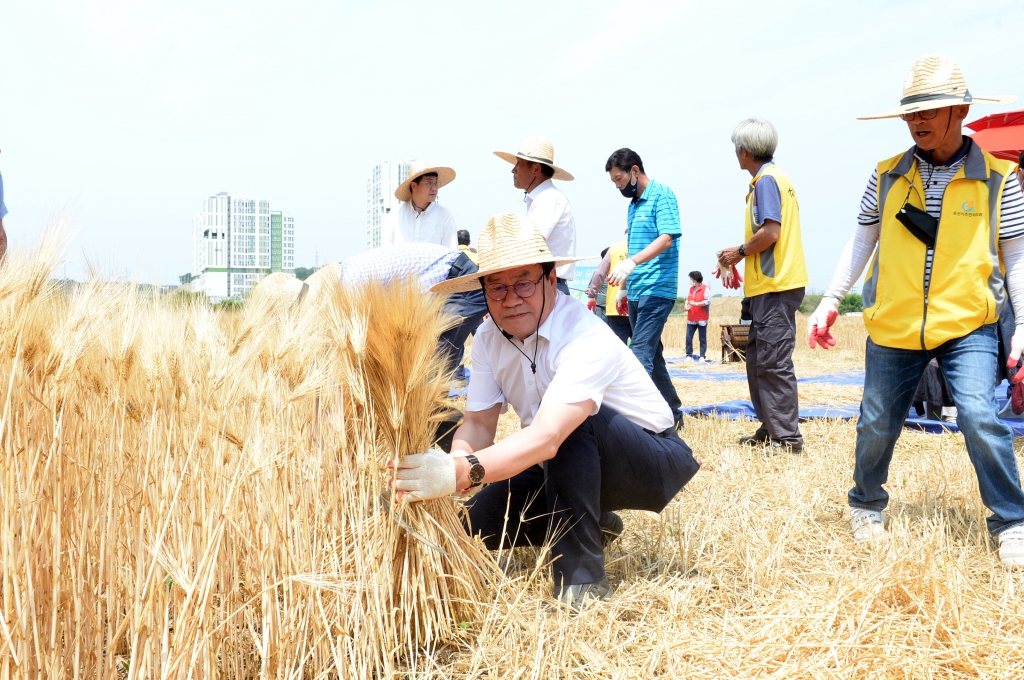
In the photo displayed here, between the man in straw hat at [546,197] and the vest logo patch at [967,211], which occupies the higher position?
the man in straw hat at [546,197]

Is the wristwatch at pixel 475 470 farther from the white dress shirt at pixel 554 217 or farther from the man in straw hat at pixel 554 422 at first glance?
the white dress shirt at pixel 554 217

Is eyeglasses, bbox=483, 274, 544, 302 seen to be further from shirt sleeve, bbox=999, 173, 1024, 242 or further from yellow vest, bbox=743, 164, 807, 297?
yellow vest, bbox=743, 164, 807, 297

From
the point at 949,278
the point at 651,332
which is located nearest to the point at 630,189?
the point at 651,332

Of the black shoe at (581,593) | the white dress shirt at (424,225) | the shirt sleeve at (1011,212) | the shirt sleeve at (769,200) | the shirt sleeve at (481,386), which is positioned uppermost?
the shirt sleeve at (769,200)

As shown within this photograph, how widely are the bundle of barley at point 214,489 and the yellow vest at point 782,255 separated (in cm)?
283

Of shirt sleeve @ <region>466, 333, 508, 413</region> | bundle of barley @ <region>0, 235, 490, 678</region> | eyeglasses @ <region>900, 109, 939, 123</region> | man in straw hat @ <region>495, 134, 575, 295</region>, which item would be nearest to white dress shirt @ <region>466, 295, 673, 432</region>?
shirt sleeve @ <region>466, 333, 508, 413</region>

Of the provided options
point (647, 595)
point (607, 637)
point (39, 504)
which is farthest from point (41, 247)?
point (647, 595)

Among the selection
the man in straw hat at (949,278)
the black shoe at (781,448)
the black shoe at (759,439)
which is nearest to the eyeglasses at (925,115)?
the man in straw hat at (949,278)

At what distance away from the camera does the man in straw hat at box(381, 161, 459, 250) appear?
14.0ft

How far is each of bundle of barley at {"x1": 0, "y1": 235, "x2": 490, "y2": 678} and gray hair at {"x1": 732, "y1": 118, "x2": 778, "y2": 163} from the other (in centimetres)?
299

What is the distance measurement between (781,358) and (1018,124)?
10.9 ft

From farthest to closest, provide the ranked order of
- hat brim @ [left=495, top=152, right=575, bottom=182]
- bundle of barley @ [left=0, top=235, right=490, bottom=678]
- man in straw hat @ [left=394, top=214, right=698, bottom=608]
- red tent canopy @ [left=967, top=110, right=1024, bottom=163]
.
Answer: red tent canopy @ [left=967, top=110, right=1024, bottom=163]
hat brim @ [left=495, top=152, right=575, bottom=182]
man in straw hat @ [left=394, top=214, right=698, bottom=608]
bundle of barley @ [left=0, top=235, right=490, bottom=678]

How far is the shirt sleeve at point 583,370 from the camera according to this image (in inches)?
78.4

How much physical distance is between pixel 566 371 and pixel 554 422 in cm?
15
